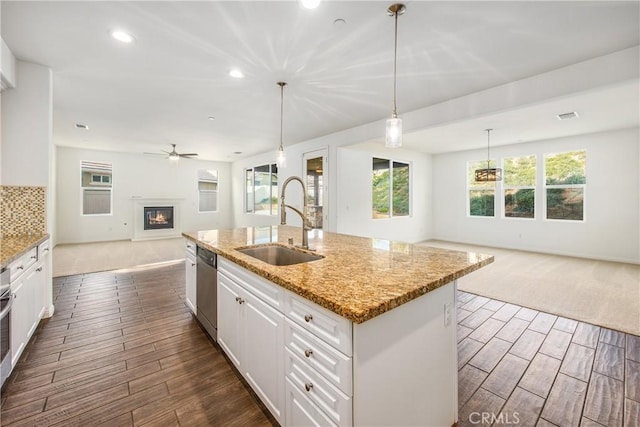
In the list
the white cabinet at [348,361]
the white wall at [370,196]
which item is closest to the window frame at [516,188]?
the white wall at [370,196]

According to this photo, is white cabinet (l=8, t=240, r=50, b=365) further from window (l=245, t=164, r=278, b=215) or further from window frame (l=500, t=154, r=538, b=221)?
window frame (l=500, t=154, r=538, b=221)

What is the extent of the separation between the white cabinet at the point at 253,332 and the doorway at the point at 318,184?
3.68 meters

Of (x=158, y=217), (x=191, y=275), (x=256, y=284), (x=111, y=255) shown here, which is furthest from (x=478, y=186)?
(x=158, y=217)

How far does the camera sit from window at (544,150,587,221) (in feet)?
19.0

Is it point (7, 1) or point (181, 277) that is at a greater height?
point (7, 1)

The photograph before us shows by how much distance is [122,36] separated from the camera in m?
2.25

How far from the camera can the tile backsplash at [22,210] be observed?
2611 mm

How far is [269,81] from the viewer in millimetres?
3135

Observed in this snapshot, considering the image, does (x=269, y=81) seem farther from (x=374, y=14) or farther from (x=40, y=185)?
(x=40, y=185)

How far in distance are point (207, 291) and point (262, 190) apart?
6135 millimetres

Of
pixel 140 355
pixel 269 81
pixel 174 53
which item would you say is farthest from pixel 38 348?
pixel 269 81

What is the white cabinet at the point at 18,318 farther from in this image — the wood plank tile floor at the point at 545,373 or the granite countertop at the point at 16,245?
the wood plank tile floor at the point at 545,373

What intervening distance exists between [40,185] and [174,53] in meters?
1.92

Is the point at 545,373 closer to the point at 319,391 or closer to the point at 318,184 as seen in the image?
the point at 319,391
